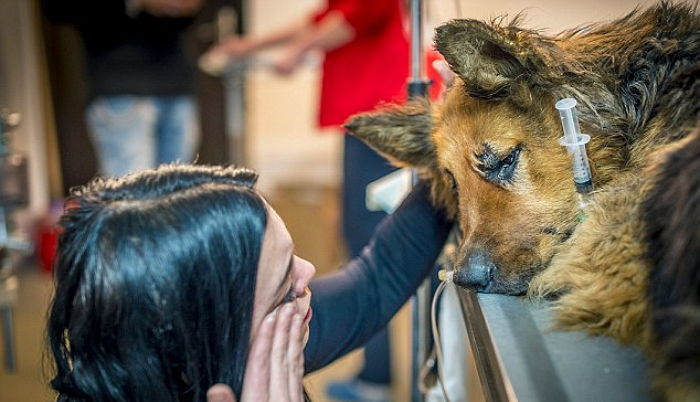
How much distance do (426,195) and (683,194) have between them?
555 millimetres

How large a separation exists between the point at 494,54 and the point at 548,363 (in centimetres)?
34

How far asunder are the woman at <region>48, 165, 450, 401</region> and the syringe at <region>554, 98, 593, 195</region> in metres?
0.34

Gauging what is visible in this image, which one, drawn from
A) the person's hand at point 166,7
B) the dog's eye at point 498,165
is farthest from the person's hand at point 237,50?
the dog's eye at point 498,165

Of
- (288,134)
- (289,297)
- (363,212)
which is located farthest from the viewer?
(288,134)

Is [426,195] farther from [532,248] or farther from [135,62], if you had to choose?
[135,62]

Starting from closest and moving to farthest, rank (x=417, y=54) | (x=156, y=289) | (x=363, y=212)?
(x=156, y=289), (x=417, y=54), (x=363, y=212)

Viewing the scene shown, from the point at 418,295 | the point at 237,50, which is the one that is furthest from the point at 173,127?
the point at 418,295

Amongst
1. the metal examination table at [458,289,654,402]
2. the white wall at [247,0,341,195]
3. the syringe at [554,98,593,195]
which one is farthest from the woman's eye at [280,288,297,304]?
the white wall at [247,0,341,195]

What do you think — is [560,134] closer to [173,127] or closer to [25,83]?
[173,127]

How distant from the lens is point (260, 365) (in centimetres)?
84

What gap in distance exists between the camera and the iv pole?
1.23 metres

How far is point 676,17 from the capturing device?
810mm

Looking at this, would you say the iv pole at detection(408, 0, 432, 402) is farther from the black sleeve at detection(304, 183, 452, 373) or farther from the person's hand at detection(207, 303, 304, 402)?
the person's hand at detection(207, 303, 304, 402)

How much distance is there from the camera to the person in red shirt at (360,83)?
2.04 metres
